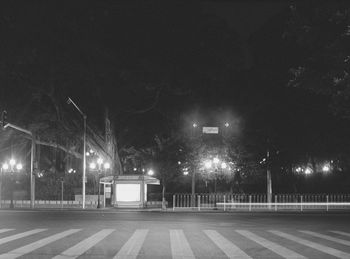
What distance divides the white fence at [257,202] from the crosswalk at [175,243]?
1954 centimetres

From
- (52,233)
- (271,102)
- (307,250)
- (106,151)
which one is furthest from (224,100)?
(307,250)

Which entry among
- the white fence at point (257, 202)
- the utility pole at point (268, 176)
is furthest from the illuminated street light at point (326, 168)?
the utility pole at point (268, 176)

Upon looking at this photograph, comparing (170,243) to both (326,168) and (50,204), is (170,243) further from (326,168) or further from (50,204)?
(326,168)

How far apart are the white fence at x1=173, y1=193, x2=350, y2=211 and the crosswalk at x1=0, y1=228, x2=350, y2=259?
Result: 1954 cm

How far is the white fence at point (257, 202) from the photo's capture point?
133ft

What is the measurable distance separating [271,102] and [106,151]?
48.9 feet

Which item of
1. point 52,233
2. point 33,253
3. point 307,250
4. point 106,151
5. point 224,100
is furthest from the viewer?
point 224,100

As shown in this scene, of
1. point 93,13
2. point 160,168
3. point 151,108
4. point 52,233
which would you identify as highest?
point 93,13

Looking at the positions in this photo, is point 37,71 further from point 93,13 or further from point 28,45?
point 93,13

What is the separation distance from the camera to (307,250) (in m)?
14.5

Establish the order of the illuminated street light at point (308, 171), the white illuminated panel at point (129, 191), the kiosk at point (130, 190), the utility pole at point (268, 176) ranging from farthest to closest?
the illuminated street light at point (308, 171) < the utility pole at point (268, 176) < the white illuminated panel at point (129, 191) < the kiosk at point (130, 190)

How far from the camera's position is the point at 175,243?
1591 centimetres

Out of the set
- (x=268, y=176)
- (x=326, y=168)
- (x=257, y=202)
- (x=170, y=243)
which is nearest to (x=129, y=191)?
(x=257, y=202)

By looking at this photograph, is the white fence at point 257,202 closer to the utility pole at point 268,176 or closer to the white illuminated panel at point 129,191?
the utility pole at point 268,176
